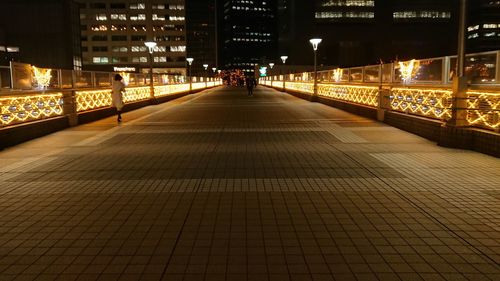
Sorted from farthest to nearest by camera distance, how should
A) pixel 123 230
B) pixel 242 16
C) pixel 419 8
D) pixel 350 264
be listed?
pixel 242 16, pixel 419 8, pixel 123 230, pixel 350 264

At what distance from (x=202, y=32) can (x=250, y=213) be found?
161207 mm

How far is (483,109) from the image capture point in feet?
32.7

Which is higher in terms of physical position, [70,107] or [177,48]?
[177,48]

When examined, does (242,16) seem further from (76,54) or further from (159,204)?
(159,204)

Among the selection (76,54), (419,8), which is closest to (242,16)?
(419,8)

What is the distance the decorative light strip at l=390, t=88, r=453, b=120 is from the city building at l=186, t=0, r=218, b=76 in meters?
143

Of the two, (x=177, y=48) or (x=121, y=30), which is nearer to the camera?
(x=121, y=30)

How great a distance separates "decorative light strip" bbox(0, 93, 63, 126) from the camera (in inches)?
459

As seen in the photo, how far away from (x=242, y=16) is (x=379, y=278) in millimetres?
201818

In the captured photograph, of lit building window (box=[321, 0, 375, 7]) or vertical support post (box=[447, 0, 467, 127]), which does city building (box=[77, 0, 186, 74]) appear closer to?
lit building window (box=[321, 0, 375, 7])

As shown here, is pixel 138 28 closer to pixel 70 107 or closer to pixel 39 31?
pixel 39 31

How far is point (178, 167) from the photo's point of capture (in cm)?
865

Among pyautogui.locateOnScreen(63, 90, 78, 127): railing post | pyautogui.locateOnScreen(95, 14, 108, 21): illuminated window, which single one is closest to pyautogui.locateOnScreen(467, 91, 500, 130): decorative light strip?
pyautogui.locateOnScreen(63, 90, 78, 127): railing post

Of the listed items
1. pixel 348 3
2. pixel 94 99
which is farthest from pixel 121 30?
pixel 94 99
